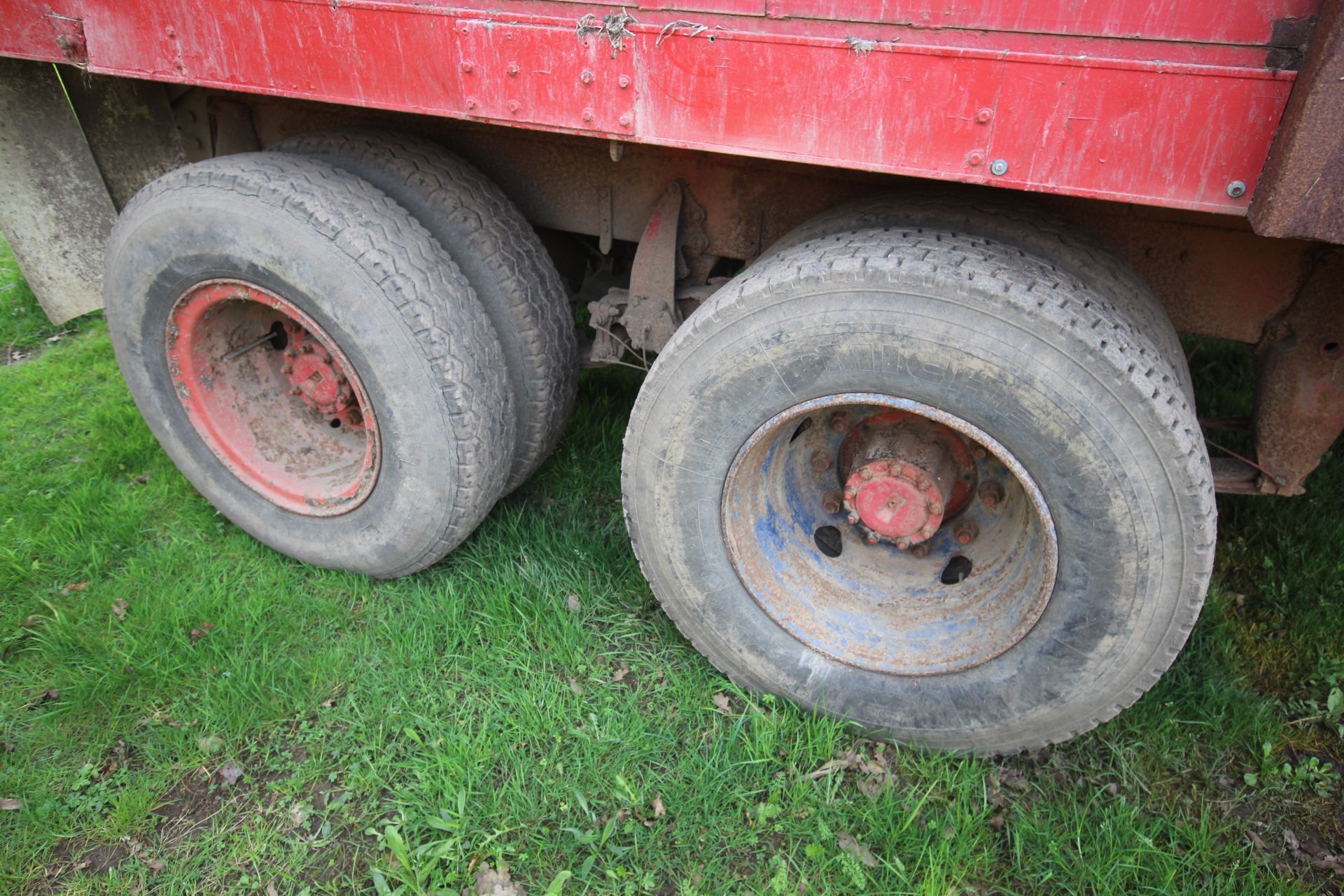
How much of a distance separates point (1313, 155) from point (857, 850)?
1778 mm

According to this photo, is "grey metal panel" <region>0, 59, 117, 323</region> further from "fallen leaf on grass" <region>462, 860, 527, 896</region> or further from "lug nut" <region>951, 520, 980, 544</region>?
"lug nut" <region>951, 520, 980, 544</region>

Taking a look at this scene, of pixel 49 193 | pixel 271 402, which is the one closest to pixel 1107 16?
pixel 271 402

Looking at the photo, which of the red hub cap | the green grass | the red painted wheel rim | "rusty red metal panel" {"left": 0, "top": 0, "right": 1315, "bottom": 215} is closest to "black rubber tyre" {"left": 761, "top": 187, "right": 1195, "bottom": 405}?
"rusty red metal panel" {"left": 0, "top": 0, "right": 1315, "bottom": 215}

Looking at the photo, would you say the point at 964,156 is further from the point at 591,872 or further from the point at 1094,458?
the point at 591,872

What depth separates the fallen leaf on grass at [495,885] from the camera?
205cm

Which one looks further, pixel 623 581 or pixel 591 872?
pixel 623 581

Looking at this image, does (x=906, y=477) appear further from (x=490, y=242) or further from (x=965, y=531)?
(x=490, y=242)

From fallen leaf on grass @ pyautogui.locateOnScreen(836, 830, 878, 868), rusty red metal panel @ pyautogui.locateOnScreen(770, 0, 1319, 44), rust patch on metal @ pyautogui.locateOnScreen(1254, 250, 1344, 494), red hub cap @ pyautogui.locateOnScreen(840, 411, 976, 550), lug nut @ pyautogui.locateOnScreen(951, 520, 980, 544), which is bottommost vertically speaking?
fallen leaf on grass @ pyautogui.locateOnScreen(836, 830, 878, 868)

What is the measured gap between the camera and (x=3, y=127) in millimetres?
2834

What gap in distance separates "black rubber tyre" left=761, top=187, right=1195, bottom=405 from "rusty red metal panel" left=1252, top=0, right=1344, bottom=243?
51cm

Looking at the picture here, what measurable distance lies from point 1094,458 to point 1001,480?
1.86ft

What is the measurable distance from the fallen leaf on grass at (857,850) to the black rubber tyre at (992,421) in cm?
31

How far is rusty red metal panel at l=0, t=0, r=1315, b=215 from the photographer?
4.82 ft

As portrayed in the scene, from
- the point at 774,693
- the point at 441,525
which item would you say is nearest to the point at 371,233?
the point at 441,525
